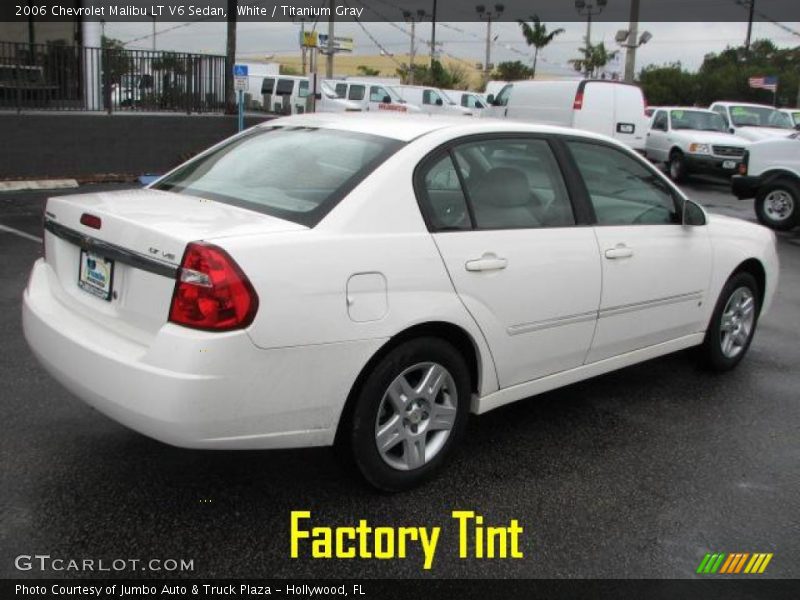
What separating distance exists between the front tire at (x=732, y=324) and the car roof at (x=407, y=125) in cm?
155

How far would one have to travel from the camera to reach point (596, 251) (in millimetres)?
4117

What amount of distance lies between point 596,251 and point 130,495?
2478mm

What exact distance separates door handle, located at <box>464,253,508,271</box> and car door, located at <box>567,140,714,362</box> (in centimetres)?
77

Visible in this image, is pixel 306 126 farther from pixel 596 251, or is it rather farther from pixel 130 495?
pixel 130 495

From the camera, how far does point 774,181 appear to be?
12461 millimetres

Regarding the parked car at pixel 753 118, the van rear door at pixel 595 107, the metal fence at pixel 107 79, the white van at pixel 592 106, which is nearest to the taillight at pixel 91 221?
the metal fence at pixel 107 79

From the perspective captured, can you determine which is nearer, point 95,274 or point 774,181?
point 95,274

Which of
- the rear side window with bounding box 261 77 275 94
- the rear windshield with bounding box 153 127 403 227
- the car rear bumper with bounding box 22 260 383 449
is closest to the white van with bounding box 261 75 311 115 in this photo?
the rear side window with bounding box 261 77 275 94

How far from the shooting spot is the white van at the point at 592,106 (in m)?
17.5

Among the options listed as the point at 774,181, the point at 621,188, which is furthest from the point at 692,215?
the point at 774,181

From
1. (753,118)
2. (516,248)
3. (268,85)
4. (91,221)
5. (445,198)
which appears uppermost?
(268,85)

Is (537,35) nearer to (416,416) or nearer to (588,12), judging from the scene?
(588,12)

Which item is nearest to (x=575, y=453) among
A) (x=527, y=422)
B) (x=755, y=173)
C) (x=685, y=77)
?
(x=527, y=422)

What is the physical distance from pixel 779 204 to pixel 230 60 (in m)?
10.6
